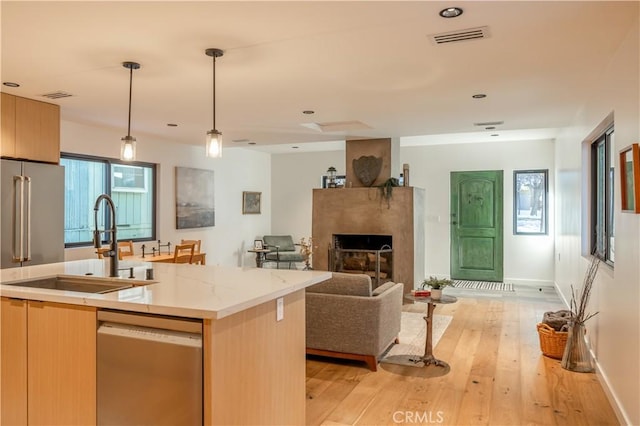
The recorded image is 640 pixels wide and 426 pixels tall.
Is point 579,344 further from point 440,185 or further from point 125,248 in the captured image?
point 125,248

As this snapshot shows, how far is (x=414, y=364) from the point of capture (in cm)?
388

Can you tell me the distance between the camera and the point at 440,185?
8625mm

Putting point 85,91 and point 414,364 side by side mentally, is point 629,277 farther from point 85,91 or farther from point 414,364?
point 85,91

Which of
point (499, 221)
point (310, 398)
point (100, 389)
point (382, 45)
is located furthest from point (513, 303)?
point (100, 389)

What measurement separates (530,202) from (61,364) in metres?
7.82

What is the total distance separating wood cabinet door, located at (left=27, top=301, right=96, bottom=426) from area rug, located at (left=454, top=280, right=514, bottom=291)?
264 inches

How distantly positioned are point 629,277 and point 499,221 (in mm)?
5704

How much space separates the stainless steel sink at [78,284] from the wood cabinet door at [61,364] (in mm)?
366

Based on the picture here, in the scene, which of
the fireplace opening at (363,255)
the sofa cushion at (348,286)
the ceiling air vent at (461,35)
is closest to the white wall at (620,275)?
the ceiling air vent at (461,35)

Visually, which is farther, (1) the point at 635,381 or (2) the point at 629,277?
(2) the point at 629,277

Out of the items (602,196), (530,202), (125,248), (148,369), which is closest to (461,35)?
(602,196)

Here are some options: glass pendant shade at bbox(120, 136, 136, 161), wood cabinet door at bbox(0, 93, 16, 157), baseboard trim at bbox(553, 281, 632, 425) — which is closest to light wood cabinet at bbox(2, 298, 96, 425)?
glass pendant shade at bbox(120, 136, 136, 161)

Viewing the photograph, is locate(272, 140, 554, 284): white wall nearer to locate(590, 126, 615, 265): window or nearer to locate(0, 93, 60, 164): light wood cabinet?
locate(590, 126, 615, 265): window

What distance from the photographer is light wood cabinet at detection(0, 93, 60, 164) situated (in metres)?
4.19
